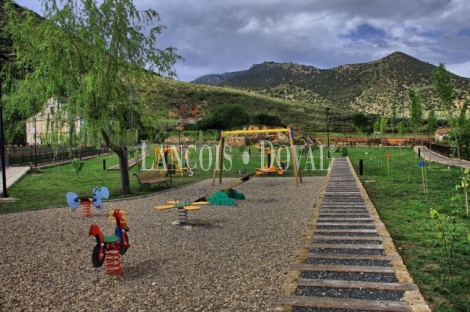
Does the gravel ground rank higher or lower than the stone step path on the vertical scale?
lower

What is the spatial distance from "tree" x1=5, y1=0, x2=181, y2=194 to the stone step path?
268 inches

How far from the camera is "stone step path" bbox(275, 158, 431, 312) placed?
3.79 m

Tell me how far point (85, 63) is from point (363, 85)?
80715 millimetres

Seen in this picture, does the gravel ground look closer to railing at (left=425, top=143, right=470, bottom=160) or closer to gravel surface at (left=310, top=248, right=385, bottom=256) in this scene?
gravel surface at (left=310, top=248, right=385, bottom=256)

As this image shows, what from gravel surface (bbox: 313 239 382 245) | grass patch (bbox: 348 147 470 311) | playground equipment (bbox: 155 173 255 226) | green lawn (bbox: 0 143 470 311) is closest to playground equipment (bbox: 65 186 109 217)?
playground equipment (bbox: 155 173 255 226)

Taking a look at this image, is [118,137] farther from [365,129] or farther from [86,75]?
[365,129]

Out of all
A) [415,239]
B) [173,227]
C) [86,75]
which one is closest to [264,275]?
[415,239]

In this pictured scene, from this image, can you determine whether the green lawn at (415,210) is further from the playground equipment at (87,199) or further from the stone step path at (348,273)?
the playground equipment at (87,199)

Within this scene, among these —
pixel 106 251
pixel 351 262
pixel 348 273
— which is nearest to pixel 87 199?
pixel 106 251

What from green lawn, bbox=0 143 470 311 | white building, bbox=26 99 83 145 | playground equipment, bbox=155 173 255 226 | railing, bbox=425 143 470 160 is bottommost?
green lawn, bbox=0 143 470 311

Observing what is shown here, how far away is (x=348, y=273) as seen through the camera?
182 inches

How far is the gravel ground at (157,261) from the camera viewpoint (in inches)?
163

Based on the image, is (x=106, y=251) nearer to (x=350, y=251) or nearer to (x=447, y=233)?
(x=350, y=251)

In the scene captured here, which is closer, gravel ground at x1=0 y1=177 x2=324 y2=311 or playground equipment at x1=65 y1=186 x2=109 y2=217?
gravel ground at x1=0 y1=177 x2=324 y2=311
